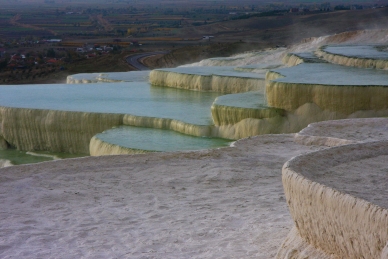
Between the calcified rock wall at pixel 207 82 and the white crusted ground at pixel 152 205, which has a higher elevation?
the white crusted ground at pixel 152 205

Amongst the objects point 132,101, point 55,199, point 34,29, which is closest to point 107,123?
point 132,101

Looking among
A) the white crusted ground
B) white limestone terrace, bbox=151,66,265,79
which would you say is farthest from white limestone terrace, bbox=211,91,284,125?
white limestone terrace, bbox=151,66,265,79

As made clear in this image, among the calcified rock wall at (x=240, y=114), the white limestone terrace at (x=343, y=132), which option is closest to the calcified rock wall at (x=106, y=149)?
the calcified rock wall at (x=240, y=114)

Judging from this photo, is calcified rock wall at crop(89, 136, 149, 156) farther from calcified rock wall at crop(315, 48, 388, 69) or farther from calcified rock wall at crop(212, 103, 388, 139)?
calcified rock wall at crop(315, 48, 388, 69)

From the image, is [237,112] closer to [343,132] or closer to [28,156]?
[343,132]

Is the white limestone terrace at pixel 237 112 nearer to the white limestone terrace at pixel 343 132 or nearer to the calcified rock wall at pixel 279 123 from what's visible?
the calcified rock wall at pixel 279 123
